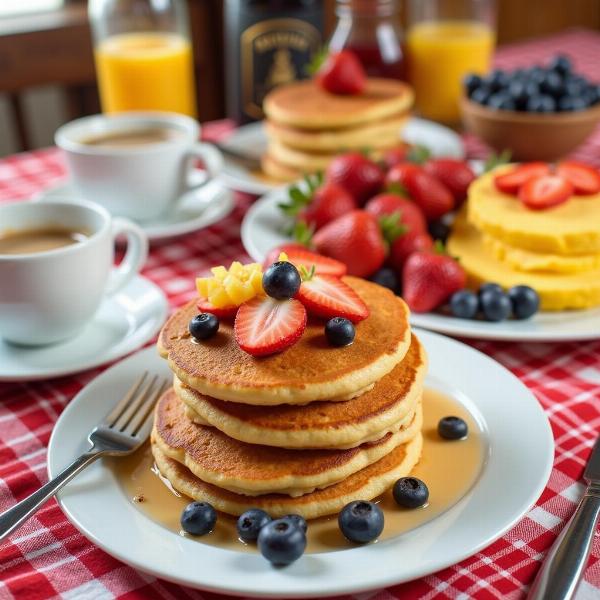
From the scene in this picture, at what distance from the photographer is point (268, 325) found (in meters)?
1.06

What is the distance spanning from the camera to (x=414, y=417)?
3.77ft

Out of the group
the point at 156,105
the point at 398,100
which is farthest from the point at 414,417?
the point at 156,105

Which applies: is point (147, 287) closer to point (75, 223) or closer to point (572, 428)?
point (75, 223)

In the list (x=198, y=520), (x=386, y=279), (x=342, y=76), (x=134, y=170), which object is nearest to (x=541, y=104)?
(x=342, y=76)

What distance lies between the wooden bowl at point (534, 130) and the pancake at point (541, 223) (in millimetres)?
500

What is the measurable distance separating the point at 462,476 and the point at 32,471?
623 mm

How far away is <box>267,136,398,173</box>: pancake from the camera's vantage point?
225 cm

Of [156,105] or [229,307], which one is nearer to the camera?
[229,307]

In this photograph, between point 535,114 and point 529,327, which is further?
point 535,114

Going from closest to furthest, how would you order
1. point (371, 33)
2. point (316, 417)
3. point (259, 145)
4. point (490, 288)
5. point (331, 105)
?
point (316, 417) < point (490, 288) < point (331, 105) < point (259, 145) < point (371, 33)

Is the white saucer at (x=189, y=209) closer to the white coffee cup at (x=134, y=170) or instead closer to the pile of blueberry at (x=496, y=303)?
the white coffee cup at (x=134, y=170)

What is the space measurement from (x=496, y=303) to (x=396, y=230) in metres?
0.29

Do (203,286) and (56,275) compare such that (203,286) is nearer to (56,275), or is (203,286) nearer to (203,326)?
(203,326)

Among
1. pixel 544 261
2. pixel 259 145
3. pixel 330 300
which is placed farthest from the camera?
pixel 259 145
